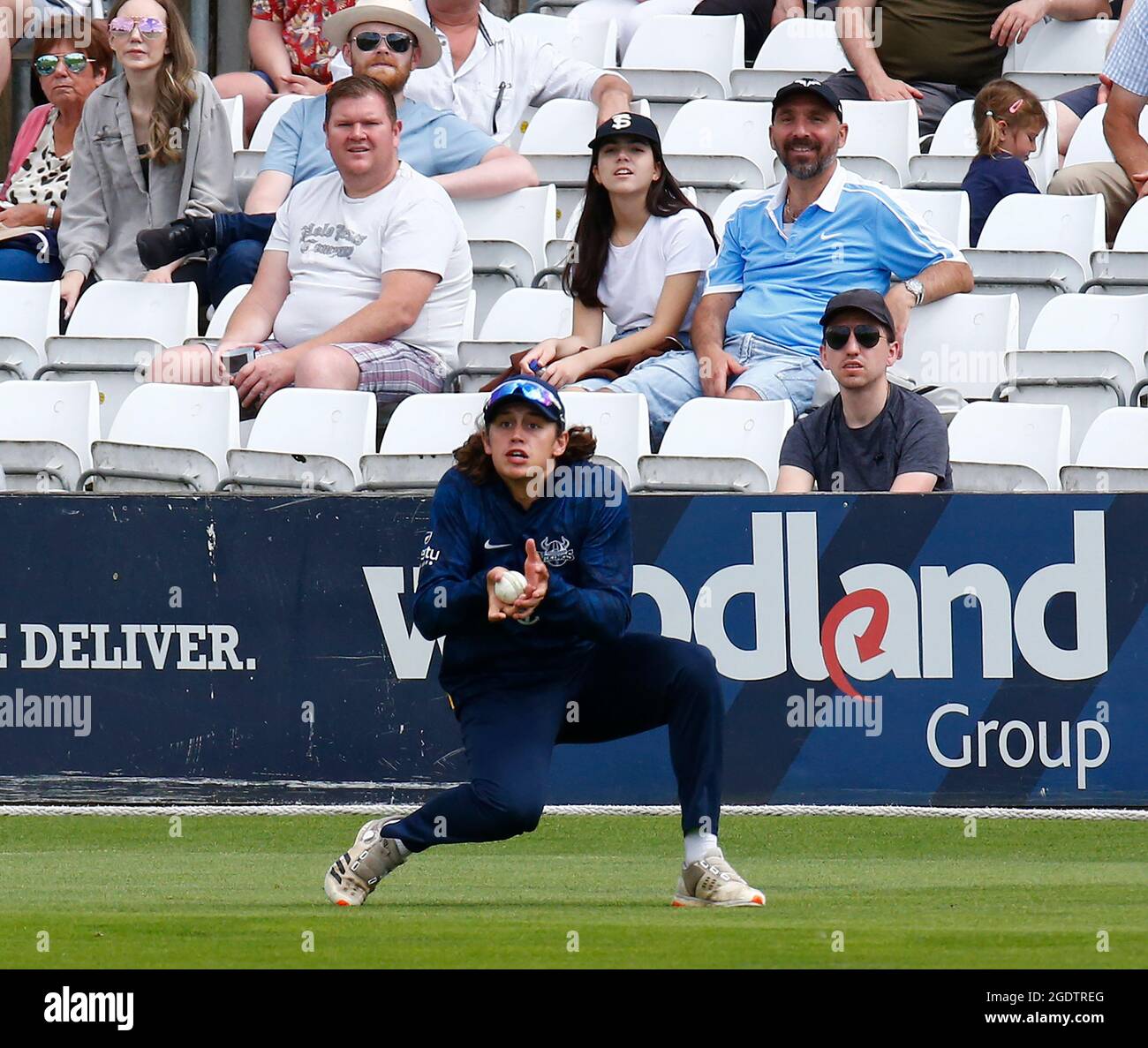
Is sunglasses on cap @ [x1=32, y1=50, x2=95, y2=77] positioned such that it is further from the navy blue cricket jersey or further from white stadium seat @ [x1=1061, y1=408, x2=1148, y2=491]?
the navy blue cricket jersey

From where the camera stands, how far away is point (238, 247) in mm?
9750

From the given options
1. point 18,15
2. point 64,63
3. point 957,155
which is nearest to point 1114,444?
point 957,155

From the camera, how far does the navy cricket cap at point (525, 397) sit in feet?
17.6

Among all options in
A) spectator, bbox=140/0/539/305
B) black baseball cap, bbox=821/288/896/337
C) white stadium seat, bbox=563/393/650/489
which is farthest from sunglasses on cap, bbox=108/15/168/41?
black baseball cap, bbox=821/288/896/337

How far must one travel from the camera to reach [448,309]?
8969 millimetres

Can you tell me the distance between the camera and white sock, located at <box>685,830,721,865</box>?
545 cm

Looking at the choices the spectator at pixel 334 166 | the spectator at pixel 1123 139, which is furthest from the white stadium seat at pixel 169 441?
the spectator at pixel 1123 139

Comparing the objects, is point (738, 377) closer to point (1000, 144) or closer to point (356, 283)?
point (356, 283)

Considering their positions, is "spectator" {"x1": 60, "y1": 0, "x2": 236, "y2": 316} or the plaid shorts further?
"spectator" {"x1": 60, "y1": 0, "x2": 236, "y2": 316}

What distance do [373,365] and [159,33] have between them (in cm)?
218

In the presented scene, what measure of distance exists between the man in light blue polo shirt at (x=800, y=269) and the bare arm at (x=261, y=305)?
1696 millimetres

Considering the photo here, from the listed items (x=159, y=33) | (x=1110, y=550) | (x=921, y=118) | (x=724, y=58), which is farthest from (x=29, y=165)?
(x=1110, y=550)
